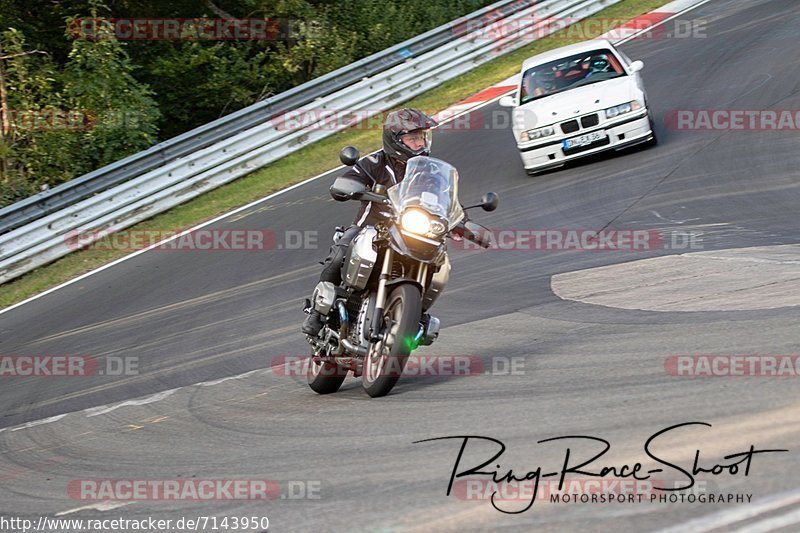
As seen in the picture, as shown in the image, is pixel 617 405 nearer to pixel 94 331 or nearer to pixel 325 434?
pixel 325 434

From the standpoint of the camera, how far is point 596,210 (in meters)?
13.1

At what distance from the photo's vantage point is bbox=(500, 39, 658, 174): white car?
14.8 metres

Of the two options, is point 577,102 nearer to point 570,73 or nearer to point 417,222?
point 570,73

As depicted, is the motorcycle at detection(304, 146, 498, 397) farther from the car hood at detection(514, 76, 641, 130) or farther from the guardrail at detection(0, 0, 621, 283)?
the guardrail at detection(0, 0, 621, 283)

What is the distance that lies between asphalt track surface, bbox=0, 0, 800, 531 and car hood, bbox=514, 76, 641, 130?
0.82m

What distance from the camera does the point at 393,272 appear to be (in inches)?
279

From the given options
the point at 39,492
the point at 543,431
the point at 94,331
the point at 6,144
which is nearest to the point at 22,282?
the point at 94,331

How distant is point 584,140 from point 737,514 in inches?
443

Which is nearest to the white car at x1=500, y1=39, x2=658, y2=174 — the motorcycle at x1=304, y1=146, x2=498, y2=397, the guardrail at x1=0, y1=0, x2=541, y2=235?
the guardrail at x1=0, y1=0, x2=541, y2=235

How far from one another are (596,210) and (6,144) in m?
11.8

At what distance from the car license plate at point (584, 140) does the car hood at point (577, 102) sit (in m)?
0.31

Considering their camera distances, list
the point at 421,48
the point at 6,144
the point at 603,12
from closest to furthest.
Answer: the point at 6,144
the point at 421,48
the point at 603,12

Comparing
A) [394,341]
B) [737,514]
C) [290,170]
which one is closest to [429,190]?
[394,341]

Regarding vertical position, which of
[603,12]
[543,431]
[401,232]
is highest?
[603,12]
